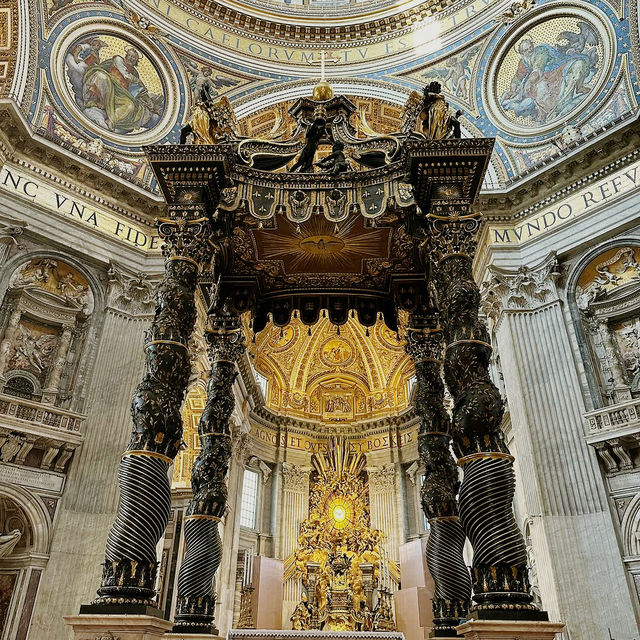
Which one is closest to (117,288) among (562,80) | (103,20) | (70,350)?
(70,350)

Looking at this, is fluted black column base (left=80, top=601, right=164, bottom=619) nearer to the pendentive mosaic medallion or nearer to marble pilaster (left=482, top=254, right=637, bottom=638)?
marble pilaster (left=482, top=254, right=637, bottom=638)

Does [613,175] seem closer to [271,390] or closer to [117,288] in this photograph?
[117,288]

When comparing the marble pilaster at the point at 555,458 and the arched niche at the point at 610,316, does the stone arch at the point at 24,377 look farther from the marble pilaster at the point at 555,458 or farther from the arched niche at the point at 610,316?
the arched niche at the point at 610,316

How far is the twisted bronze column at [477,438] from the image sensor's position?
3.58 meters

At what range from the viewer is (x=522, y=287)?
→ 9.84 m

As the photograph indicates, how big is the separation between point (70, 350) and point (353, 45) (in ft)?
33.3

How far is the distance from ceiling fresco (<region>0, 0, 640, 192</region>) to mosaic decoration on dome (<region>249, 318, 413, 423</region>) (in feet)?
28.7

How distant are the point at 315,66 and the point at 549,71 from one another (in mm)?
5539

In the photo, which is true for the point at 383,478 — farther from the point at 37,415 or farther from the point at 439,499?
the point at 439,499

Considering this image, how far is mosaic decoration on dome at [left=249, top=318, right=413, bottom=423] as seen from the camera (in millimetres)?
20359

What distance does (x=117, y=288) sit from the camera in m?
10.1

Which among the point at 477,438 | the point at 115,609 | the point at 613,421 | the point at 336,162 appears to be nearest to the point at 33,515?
the point at 115,609

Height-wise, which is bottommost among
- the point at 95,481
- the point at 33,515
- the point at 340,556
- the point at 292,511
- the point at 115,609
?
the point at 115,609

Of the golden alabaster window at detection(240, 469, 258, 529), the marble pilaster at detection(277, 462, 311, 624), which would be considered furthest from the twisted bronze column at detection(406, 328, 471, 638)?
the marble pilaster at detection(277, 462, 311, 624)
